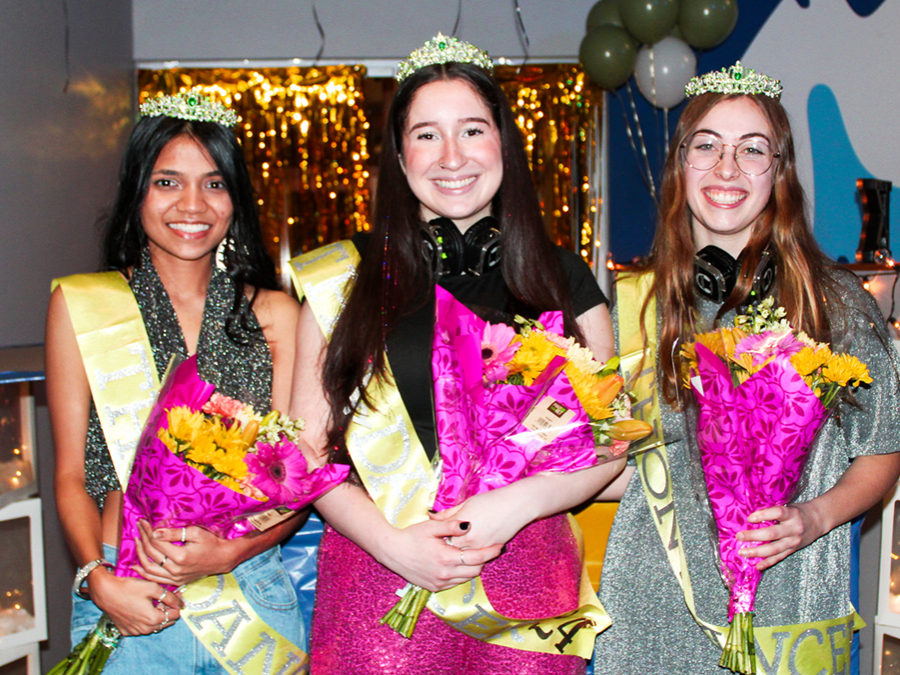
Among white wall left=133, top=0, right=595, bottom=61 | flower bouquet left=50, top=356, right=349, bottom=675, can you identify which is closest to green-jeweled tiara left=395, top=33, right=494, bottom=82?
Result: flower bouquet left=50, top=356, right=349, bottom=675

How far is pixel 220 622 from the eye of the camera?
152cm

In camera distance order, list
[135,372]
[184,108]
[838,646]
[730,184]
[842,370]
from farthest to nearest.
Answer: [184,108] → [135,372] → [730,184] → [838,646] → [842,370]

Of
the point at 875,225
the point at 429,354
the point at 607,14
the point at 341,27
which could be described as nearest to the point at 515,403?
the point at 429,354

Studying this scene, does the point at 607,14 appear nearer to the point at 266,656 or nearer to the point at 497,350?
the point at 497,350

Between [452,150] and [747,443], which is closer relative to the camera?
[747,443]

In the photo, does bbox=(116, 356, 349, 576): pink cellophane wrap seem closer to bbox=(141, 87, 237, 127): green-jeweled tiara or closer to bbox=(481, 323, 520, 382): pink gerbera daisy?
bbox=(481, 323, 520, 382): pink gerbera daisy

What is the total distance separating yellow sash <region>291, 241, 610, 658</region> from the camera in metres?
1.36

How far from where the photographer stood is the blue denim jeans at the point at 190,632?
1.47m

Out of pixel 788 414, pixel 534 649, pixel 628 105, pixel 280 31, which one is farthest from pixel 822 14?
pixel 534 649

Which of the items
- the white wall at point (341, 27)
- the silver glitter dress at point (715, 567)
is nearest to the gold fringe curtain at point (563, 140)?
the white wall at point (341, 27)

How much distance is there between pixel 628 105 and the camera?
5355mm

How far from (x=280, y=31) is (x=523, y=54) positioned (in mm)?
1697

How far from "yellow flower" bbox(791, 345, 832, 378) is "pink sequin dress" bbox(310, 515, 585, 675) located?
533 millimetres

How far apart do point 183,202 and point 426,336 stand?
2.20ft
